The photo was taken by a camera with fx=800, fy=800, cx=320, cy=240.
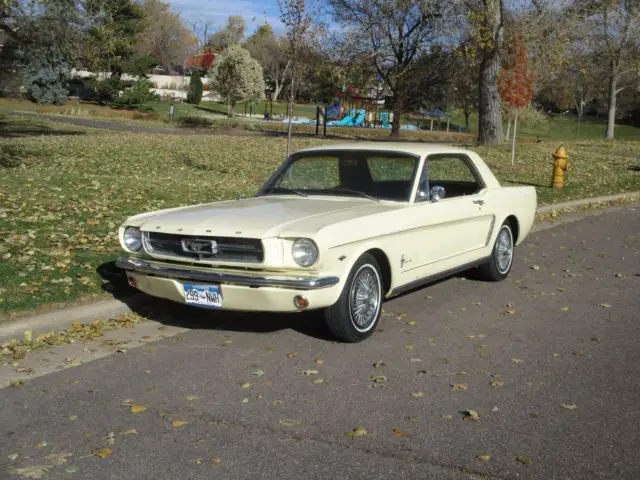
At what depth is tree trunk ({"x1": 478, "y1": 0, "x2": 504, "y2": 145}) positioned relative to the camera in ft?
85.7

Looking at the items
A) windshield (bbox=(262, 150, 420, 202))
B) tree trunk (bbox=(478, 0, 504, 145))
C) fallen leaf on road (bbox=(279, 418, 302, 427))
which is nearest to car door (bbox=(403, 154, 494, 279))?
windshield (bbox=(262, 150, 420, 202))

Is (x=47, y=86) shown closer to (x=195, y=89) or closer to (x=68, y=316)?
(x=195, y=89)

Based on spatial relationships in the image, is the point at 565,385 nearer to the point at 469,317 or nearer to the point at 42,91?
the point at 469,317

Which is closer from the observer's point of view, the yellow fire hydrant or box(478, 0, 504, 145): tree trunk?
the yellow fire hydrant

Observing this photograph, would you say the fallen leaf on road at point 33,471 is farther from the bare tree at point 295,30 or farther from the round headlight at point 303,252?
the bare tree at point 295,30

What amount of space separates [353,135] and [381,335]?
39.0 m

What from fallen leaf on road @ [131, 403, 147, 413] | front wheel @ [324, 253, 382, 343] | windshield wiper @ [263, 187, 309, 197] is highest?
windshield wiper @ [263, 187, 309, 197]

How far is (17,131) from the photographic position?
29.1 meters

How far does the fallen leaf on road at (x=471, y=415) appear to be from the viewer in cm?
461

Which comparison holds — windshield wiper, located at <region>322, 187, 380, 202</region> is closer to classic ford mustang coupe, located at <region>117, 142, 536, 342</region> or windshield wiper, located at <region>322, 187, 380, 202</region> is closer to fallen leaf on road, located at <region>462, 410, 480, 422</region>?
classic ford mustang coupe, located at <region>117, 142, 536, 342</region>

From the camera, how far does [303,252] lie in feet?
18.9

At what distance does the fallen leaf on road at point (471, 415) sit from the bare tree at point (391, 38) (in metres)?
35.8

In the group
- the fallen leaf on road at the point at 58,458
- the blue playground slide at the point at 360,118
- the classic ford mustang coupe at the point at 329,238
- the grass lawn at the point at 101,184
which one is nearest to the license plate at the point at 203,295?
the classic ford mustang coupe at the point at 329,238

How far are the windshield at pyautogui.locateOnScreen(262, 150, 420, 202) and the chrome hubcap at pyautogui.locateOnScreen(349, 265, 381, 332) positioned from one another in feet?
3.27
